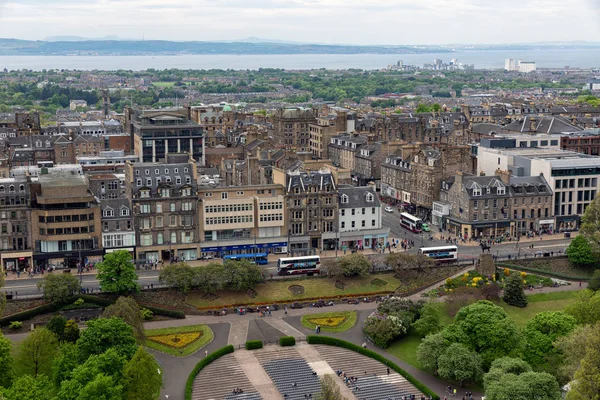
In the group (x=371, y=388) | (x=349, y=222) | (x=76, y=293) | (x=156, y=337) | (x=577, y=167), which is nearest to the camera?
(x=371, y=388)

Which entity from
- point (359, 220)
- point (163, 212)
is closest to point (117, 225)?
point (163, 212)

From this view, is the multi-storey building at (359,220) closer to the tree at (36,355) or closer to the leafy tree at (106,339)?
the leafy tree at (106,339)

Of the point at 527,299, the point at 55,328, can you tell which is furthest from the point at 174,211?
the point at 527,299

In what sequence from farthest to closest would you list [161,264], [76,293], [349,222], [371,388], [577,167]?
[577,167] → [349,222] → [161,264] → [76,293] → [371,388]

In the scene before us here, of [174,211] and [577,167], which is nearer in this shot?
[174,211]

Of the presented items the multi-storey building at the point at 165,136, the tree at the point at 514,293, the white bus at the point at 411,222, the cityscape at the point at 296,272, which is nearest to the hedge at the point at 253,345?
the cityscape at the point at 296,272

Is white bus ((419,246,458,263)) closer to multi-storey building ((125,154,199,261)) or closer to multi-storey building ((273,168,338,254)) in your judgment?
multi-storey building ((273,168,338,254))

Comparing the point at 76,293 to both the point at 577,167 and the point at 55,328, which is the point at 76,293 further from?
the point at 577,167
